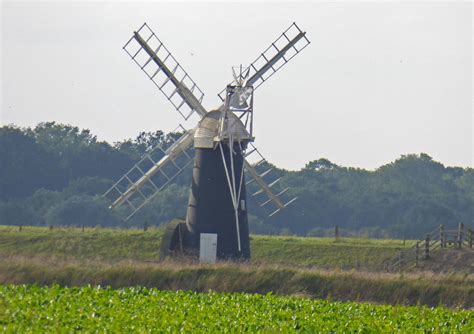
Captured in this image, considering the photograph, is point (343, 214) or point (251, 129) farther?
point (343, 214)

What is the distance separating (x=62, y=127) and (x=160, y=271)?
223 ft

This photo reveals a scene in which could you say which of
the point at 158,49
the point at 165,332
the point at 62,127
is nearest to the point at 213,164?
the point at 158,49

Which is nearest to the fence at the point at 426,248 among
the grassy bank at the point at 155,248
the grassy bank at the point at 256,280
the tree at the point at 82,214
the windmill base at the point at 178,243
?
the grassy bank at the point at 155,248

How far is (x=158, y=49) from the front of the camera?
5247cm

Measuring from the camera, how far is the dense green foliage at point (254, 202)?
85.5 m

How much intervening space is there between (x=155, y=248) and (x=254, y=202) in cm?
3269

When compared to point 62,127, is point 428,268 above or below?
below

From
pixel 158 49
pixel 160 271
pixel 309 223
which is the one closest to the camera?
pixel 160 271

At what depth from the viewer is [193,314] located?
97.7 ft

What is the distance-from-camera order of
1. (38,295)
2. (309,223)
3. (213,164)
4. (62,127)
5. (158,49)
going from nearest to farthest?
(38,295) < (213,164) < (158,49) < (309,223) < (62,127)

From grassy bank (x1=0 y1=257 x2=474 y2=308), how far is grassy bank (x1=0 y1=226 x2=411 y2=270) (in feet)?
38.1

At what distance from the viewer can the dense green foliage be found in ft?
281

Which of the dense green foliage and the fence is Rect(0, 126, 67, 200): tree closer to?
the dense green foliage

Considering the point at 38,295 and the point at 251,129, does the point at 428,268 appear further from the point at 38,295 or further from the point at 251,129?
the point at 38,295
